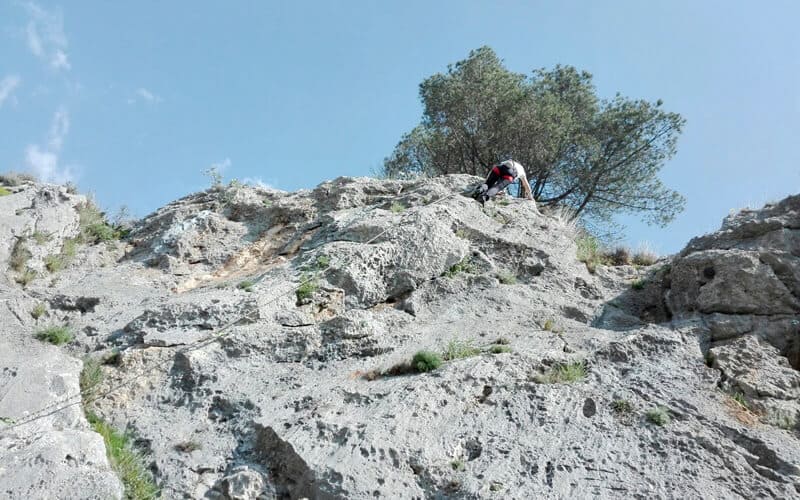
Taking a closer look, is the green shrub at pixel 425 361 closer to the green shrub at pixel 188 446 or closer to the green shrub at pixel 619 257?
the green shrub at pixel 188 446

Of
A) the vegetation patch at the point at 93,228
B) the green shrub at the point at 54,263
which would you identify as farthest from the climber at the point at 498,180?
the green shrub at the point at 54,263

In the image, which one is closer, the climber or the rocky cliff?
the rocky cliff

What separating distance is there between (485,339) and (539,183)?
8.38 m

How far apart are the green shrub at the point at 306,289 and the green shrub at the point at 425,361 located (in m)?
1.67

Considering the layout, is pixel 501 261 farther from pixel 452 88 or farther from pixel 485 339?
pixel 452 88

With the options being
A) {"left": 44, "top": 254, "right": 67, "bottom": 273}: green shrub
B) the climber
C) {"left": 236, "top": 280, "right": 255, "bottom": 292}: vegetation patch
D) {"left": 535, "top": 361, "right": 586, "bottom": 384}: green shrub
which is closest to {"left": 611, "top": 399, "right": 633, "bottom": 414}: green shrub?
{"left": 535, "top": 361, "right": 586, "bottom": 384}: green shrub

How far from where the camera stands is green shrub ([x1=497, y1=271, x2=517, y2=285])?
7839mm

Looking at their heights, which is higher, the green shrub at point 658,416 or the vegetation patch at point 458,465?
the green shrub at point 658,416

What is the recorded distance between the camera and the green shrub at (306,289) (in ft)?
23.1

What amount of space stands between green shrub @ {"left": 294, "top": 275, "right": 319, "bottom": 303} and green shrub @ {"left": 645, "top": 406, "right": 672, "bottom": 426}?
3.64m

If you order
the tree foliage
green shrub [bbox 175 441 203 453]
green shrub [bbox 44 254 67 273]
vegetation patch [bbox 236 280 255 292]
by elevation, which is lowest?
green shrub [bbox 175 441 203 453]

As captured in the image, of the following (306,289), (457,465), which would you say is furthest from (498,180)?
(457,465)

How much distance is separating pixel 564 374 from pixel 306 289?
296cm

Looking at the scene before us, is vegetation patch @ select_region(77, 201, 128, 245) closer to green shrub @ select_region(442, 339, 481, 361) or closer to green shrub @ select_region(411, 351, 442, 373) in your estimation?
green shrub @ select_region(411, 351, 442, 373)
